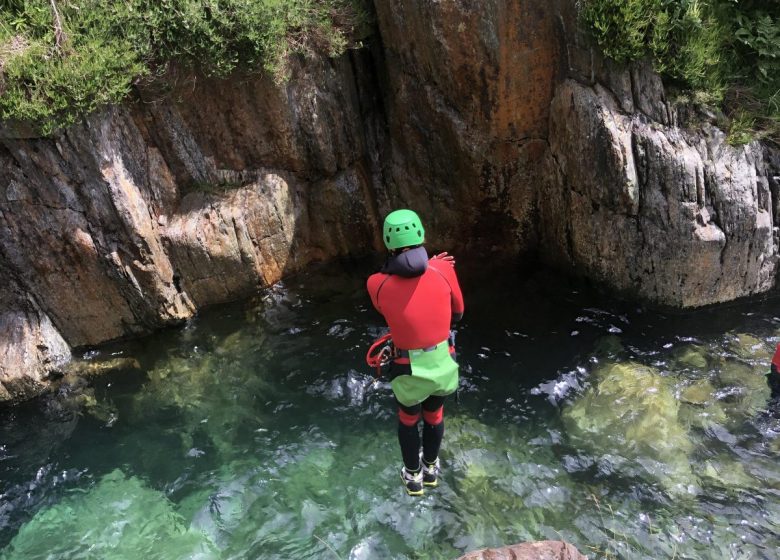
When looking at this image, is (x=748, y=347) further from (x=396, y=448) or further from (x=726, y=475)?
(x=396, y=448)

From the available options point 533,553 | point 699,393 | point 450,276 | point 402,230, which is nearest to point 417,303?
point 450,276

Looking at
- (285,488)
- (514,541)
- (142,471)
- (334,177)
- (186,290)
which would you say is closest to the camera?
(514,541)

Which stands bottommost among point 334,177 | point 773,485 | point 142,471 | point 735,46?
point 773,485

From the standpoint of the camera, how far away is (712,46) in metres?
6.74

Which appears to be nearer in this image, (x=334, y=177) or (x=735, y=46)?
(x=735, y=46)

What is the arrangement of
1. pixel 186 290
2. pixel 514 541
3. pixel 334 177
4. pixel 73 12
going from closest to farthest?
1. pixel 514 541
2. pixel 73 12
3. pixel 186 290
4. pixel 334 177

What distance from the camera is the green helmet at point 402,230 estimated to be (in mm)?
4203

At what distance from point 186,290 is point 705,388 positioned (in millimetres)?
7040

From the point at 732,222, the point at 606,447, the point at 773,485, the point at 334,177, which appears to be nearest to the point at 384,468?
the point at 606,447

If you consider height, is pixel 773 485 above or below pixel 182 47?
below

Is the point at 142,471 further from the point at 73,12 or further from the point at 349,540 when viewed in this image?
the point at 73,12

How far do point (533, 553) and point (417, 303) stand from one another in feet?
6.81

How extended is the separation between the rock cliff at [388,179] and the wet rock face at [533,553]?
438 cm

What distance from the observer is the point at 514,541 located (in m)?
4.95
